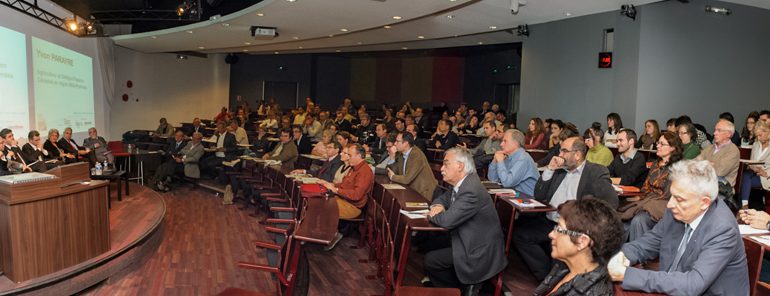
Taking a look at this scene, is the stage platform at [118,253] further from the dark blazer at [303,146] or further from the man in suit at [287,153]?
the dark blazer at [303,146]

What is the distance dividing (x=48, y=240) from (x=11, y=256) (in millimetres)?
288

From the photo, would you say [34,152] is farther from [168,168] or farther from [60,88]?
[168,168]

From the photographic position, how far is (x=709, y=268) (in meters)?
2.25

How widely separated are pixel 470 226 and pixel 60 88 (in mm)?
8417

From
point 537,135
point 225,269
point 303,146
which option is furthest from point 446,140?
point 225,269

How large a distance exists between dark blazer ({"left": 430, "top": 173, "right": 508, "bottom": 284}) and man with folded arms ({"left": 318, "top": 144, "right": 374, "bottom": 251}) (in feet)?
6.27

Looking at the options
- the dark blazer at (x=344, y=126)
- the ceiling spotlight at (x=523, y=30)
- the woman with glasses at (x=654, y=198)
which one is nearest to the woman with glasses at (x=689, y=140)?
the woman with glasses at (x=654, y=198)

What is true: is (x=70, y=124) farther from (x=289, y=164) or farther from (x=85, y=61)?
(x=289, y=164)

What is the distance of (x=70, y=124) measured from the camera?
1016cm

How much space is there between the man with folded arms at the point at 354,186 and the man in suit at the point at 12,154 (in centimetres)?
393

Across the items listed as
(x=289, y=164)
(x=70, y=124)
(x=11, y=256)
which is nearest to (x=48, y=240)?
(x=11, y=256)

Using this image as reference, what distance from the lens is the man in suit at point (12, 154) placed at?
264 inches

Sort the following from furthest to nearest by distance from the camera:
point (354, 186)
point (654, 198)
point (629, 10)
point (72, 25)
Result: 1. point (72, 25)
2. point (629, 10)
3. point (354, 186)
4. point (654, 198)

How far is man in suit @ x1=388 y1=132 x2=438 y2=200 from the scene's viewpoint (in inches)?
238
